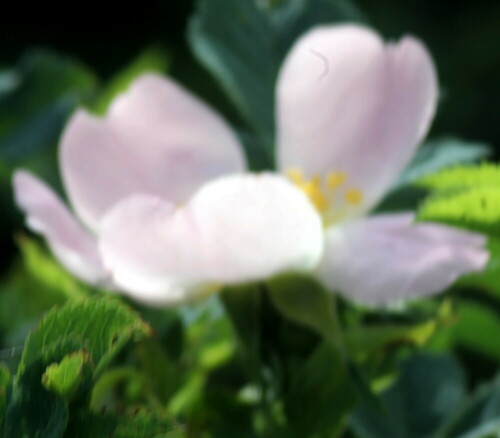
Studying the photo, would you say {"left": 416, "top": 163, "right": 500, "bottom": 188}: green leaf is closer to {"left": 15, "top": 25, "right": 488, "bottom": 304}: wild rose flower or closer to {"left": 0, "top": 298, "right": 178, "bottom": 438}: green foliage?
{"left": 15, "top": 25, "right": 488, "bottom": 304}: wild rose flower

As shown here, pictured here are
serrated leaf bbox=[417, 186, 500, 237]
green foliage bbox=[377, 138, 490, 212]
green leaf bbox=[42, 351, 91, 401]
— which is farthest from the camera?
green foliage bbox=[377, 138, 490, 212]

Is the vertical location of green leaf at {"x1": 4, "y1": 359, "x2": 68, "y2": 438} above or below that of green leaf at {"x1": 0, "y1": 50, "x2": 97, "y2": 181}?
above

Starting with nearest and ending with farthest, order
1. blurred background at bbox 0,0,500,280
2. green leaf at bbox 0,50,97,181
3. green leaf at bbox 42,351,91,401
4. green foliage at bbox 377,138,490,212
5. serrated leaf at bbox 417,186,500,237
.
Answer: green leaf at bbox 42,351,91,401
serrated leaf at bbox 417,186,500,237
green foliage at bbox 377,138,490,212
green leaf at bbox 0,50,97,181
blurred background at bbox 0,0,500,280

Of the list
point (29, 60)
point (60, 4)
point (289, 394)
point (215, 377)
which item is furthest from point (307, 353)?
point (60, 4)

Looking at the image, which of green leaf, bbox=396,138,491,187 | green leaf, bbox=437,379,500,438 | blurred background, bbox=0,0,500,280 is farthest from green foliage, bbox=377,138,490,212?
blurred background, bbox=0,0,500,280

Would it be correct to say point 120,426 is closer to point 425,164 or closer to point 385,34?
point 425,164

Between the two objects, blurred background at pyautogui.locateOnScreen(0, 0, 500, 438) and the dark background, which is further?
the dark background

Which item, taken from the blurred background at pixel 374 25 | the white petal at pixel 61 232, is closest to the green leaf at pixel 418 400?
the white petal at pixel 61 232

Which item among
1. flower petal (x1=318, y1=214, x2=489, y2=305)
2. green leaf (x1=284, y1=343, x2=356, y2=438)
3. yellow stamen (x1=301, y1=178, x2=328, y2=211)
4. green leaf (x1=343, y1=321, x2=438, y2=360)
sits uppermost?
flower petal (x1=318, y1=214, x2=489, y2=305)
